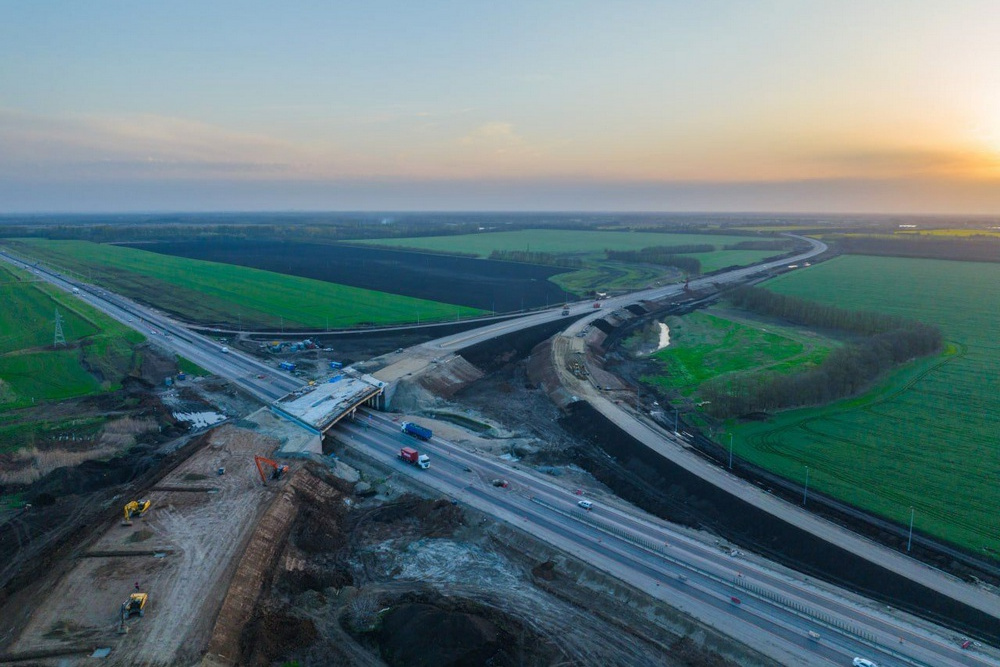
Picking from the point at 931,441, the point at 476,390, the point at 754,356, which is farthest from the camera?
the point at 754,356

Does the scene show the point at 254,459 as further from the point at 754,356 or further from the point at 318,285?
the point at 318,285

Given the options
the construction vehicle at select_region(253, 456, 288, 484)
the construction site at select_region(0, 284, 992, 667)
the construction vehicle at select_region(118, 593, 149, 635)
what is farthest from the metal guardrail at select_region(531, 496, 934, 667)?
the construction vehicle at select_region(118, 593, 149, 635)

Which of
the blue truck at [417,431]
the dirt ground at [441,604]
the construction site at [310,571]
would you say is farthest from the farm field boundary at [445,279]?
the dirt ground at [441,604]

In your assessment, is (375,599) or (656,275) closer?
(375,599)

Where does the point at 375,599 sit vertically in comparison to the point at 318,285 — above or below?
below

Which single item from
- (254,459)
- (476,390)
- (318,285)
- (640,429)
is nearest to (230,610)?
(254,459)

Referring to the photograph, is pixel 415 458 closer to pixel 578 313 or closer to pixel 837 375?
pixel 837 375
